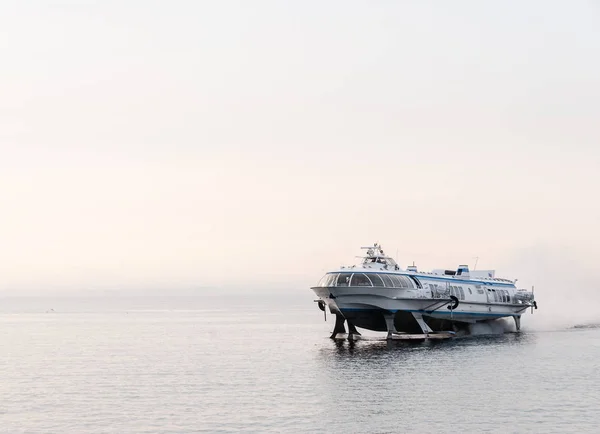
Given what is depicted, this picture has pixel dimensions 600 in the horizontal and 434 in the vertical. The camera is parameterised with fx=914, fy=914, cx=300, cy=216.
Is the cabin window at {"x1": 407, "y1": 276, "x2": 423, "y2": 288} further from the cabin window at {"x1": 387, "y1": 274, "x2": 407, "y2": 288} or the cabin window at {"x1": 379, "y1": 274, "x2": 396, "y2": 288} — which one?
the cabin window at {"x1": 379, "y1": 274, "x2": 396, "y2": 288}

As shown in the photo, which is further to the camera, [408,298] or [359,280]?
[408,298]

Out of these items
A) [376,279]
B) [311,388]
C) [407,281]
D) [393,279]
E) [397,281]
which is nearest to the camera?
[311,388]

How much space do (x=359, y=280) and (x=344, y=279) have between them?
1570mm

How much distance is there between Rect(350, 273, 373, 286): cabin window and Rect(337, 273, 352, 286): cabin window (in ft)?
1.39

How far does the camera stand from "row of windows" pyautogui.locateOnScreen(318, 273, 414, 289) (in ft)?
311

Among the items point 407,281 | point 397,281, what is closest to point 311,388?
point 397,281

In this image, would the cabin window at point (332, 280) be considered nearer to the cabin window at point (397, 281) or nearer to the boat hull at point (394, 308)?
the boat hull at point (394, 308)

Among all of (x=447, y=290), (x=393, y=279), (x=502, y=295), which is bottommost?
(x=502, y=295)

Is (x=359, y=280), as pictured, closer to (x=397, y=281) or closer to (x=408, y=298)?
(x=397, y=281)

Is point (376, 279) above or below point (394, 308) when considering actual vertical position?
above

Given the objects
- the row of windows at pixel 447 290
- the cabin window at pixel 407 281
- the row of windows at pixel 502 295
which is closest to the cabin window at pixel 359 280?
the cabin window at pixel 407 281

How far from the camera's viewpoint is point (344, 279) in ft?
312

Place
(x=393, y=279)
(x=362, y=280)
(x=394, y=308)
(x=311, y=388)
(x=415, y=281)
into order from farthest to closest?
(x=415, y=281)
(x=394, y=308)
(x=393, y=279)
(x=362, y=280)
(x=311, y=388)

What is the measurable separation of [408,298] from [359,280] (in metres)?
6.89
